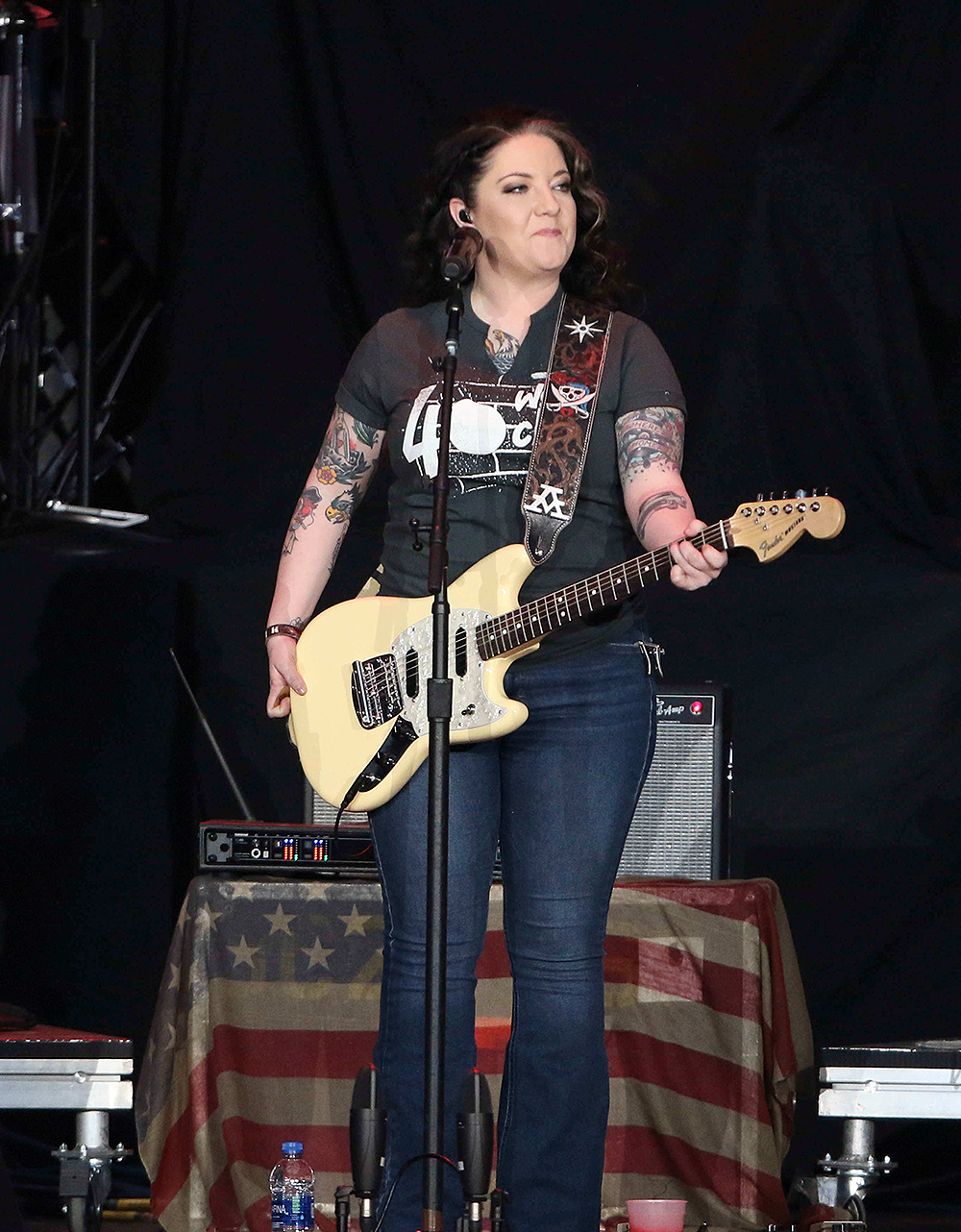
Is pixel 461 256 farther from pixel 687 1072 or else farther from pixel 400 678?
pixel 687 1072

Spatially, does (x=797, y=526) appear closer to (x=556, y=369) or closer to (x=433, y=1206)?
(x=556, y=369)

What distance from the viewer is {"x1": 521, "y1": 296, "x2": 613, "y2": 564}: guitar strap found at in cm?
263

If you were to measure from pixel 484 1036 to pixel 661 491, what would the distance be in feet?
4.84

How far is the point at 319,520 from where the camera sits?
2891 mm

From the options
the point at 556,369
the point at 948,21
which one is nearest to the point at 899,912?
the point at 556,369

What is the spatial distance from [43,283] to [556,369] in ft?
7.88

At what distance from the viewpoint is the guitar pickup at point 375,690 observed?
2.76 meters

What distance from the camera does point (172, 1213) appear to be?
3.36 m

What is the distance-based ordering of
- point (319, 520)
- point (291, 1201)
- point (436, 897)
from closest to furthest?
point (436, 897), point (319, 520), point (291, 1201)

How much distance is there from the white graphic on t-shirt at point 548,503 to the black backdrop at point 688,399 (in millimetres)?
1689

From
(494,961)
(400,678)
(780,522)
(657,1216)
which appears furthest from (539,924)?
(494,961)

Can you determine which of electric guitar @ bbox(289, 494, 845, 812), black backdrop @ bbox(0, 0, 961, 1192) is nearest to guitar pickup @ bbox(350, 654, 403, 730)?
electric guitar @ bbox(289, 494, 845, 812)

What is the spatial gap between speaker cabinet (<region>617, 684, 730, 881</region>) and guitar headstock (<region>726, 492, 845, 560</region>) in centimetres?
120

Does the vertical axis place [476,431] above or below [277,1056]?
above
